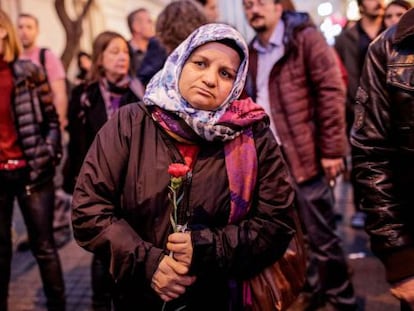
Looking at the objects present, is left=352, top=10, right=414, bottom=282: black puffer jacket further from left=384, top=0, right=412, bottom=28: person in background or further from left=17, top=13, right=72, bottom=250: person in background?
left=17, top=13, right=72, bottom=250: person in background

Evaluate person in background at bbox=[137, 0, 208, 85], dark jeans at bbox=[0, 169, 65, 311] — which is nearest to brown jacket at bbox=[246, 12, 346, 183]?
person in background at bbox=[137, 0, 208, 85]

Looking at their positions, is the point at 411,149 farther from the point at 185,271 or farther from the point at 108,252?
the point at 108,252

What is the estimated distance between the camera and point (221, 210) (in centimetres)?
194

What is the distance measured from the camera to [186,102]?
1949 mm

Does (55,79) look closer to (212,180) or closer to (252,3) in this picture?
(252,3)

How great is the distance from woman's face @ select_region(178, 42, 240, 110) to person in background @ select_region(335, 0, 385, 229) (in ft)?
11.1

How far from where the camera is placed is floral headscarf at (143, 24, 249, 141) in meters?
1.90

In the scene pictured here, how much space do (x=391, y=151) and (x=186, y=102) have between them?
0.79 meters

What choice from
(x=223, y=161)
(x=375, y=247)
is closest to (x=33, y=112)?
(x=223, y=161)

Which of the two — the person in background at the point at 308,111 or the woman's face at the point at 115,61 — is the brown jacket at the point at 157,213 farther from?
the woman's face at the point at 115,61

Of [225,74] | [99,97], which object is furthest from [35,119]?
[225,74]

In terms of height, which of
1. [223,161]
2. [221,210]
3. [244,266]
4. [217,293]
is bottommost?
[217,293]

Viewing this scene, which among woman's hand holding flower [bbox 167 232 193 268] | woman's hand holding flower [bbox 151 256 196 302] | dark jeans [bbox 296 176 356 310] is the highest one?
woman's hand holding flower [bbox 167 232 193 268]

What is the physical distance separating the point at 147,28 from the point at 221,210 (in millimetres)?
4274
